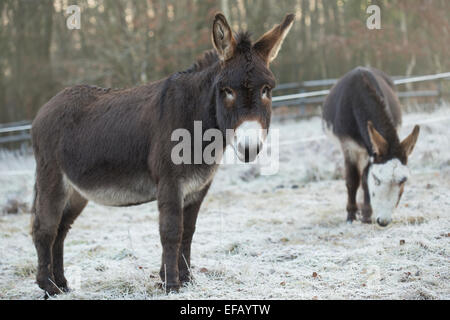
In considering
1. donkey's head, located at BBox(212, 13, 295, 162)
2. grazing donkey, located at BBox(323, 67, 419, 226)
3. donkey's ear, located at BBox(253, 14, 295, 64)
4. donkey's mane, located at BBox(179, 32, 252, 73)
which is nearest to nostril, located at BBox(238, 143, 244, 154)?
donkey's head, located at BBox(212, 13, 295, 162)

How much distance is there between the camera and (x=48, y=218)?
4.20 meters

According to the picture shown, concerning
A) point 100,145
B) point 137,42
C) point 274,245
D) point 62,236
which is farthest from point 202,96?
point 137,42

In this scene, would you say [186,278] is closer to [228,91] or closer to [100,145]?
[100,145]

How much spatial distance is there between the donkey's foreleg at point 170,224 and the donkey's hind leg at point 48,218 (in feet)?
3.51

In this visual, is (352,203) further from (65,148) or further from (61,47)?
(61,47)

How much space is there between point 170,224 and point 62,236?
1.39 meters

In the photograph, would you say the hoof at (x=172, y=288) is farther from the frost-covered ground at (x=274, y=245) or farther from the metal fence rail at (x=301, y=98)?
the metal fence rail at (x=301, y=98)

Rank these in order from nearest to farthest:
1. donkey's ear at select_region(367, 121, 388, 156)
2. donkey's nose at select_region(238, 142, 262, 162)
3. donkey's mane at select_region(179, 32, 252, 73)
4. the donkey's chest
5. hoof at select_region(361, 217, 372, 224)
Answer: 1. donkey's nose at select_region(238, 142, 262, 162)
2. donkey's mane at select_region(179, 32, 252, 73)
3. the donkey's chest
4. donkey's ear at select_region(367, 121, 388, 156)
5. hoof at select_region(361, 217, 372, 224)

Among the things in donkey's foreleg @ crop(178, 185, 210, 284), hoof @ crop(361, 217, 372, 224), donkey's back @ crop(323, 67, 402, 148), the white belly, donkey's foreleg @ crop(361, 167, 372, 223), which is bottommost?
hoof @ crop(361, 217, 372, 224)

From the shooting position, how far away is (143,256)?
547 centimetres

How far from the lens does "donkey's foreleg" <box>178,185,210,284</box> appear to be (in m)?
4.18

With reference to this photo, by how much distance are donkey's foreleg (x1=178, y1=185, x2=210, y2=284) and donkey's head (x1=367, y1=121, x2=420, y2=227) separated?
248 centimetres

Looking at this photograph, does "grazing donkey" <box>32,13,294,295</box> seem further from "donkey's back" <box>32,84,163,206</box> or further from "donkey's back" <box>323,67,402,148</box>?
"donkey's back" <box>323,67,402,148</box>
